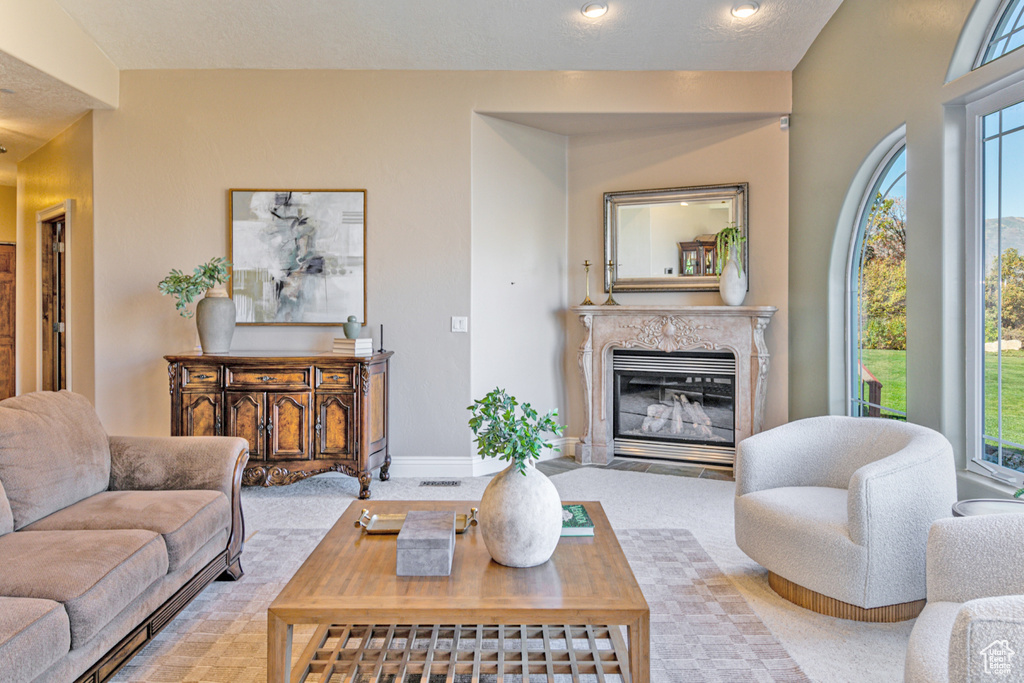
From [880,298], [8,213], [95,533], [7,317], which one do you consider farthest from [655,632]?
[8,213]

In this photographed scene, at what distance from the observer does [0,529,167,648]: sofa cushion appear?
66.1 inches

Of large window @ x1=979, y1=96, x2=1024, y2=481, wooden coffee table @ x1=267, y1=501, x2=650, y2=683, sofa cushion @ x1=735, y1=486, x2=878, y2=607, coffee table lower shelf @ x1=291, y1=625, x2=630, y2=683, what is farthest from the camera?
large window @ x1=979, y1=96, x2=1024, y2=481

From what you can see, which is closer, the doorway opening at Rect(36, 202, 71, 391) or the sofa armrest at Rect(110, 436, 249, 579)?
the sofa armrest at Rect(110, 436, 249, 579)

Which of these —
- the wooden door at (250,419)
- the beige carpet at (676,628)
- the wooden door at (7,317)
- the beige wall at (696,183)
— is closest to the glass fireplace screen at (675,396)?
the beige wall at (696,183)

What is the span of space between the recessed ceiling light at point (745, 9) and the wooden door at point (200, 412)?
4157mm

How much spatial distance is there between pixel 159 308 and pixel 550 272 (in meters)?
3.01

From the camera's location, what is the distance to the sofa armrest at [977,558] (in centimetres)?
153

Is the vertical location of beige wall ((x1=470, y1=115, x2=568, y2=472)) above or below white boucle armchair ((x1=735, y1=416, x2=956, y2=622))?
above

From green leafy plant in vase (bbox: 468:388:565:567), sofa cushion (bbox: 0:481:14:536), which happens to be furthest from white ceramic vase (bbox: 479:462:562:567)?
sofa cushion (bbox: 0:481:14:536)

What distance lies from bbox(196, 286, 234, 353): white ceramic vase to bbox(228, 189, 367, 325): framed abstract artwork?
332 mm

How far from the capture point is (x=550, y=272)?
208 inches

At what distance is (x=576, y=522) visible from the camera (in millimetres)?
2189

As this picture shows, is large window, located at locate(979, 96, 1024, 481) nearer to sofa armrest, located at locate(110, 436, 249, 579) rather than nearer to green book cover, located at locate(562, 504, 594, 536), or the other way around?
green book cover, located at locate(562, 504, 594, 536)

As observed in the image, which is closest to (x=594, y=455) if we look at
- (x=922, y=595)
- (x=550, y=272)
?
(x=550, y=272)
